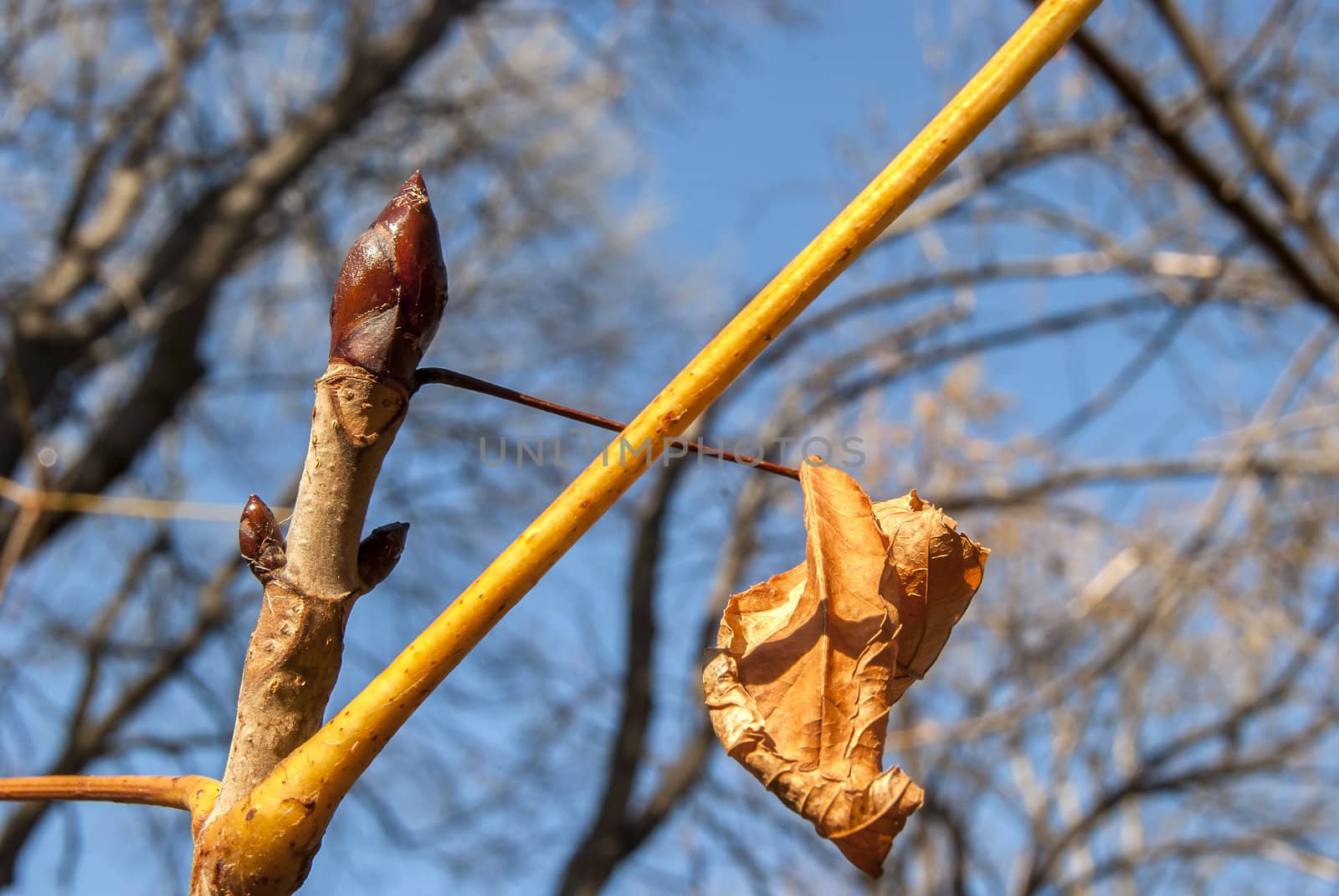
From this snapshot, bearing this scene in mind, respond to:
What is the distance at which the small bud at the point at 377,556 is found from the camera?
62cm

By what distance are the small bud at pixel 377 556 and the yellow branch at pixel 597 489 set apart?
0.12 meters

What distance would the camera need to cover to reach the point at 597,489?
19.0 inches

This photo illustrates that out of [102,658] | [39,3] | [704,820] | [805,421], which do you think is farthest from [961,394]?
[39,3]

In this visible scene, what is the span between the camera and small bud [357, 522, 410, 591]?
620 millimetres

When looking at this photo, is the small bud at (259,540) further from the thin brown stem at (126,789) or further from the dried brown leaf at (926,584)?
the dried brown leaf at (926,584)

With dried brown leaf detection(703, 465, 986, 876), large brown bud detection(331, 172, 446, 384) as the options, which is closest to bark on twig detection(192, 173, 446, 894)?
large brown bud detection(331, 172, 446, 384)

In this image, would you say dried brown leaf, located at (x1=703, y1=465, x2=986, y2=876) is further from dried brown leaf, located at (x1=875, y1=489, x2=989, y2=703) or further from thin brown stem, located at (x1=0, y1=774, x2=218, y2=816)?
thin brown stem, located at (x1=0, y1=774, x2=218, y2=816)

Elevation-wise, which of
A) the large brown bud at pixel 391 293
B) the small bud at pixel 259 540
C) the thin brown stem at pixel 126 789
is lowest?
the thin brown stem at pixel 126 789

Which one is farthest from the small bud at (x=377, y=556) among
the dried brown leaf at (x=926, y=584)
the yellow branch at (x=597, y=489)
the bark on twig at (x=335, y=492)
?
the dried brown leaf at (x=926, y=584)

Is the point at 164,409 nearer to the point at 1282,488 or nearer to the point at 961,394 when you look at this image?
the point at 961,394

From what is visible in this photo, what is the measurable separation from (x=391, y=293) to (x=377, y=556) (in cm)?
15

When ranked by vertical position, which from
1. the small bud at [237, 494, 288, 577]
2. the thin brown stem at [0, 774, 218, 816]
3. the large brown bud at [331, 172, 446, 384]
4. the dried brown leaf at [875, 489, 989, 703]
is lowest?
the thin brown stem at [0, 774, 218, 816]

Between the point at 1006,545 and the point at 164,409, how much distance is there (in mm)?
4449

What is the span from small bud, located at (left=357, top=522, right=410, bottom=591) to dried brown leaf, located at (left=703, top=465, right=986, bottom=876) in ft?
0.64
